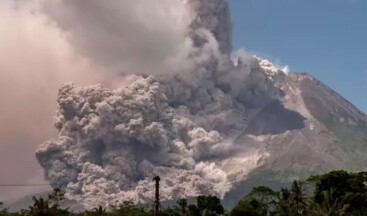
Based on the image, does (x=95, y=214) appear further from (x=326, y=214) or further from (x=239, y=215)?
(x=326, y=214)

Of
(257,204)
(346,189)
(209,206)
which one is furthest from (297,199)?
Result: (209,206)

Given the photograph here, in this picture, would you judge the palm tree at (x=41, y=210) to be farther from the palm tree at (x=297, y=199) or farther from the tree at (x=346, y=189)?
the tree at (x=346, y=189)

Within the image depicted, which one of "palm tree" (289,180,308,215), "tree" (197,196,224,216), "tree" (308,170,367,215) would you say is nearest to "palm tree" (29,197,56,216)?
"palm tree" (289,180,308,215)

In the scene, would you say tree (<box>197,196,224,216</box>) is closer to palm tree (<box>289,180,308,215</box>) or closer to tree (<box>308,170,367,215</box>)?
palm tree (<box>289,180,308,215</box>)

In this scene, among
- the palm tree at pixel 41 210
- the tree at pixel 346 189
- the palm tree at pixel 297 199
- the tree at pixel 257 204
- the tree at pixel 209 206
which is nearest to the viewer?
the palm tree at pixel 41 210

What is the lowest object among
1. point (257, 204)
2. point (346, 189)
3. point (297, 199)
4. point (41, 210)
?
point (41, 210)

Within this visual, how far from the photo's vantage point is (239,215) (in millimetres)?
119000

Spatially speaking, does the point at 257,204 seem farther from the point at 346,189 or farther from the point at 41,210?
the point at 41,210

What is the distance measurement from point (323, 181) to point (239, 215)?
20.8 metres

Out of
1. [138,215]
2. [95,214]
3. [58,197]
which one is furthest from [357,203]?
[58,197]

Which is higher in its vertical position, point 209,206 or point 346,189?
point 209,206

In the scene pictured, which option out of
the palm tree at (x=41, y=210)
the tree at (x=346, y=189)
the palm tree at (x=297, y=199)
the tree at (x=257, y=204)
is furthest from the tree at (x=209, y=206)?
the palm tree at (x=41, y=210)

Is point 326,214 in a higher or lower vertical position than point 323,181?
lower

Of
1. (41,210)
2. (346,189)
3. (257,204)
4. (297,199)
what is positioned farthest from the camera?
(257,204)
